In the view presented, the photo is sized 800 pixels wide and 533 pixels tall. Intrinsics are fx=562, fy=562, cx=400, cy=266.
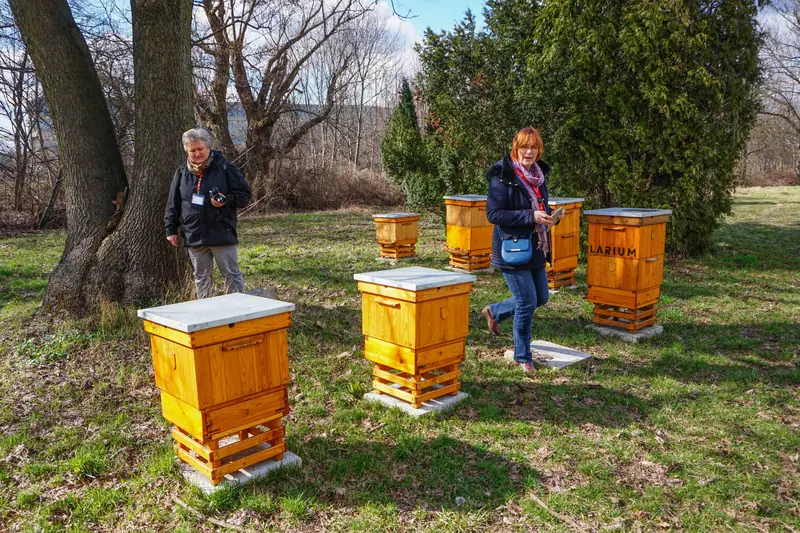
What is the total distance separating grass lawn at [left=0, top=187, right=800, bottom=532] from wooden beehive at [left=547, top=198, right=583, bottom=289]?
3.25ft

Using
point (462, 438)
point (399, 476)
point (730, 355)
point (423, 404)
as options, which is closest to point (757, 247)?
point (730, 355)

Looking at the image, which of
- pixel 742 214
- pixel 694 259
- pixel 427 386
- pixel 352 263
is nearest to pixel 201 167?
pixel 427 386

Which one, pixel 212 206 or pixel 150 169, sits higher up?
pixel 150 169

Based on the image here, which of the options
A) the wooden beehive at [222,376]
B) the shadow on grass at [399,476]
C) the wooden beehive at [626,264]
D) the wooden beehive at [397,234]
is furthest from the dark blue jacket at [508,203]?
the wooden beehive at [397,234]

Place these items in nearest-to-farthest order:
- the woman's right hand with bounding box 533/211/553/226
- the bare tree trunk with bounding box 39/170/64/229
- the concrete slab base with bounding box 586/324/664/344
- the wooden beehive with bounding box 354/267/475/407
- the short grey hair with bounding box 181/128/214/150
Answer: the wooden beehive with bounding box 354/267/475/407
the woman's right hand with bounding box 533/211/553/226
the short grey hair with bounding box 181/128/214/150
the concrete slab base with bounding box 586/324/664/344
the bare tree trunk with bounding box 39/170/64/229

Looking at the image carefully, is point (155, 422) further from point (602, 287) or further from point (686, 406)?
point (602, 287)

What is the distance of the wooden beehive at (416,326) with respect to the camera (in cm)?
410

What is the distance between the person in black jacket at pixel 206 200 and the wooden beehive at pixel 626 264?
12.5 ft

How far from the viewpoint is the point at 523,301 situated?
5.01 meters

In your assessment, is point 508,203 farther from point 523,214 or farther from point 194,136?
point 194,136

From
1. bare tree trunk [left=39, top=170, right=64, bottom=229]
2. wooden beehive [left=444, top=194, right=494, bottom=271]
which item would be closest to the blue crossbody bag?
wooden beehive [left=444, top=194, right=494, bottom=271]

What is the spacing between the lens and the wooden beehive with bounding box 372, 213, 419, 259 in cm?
1010

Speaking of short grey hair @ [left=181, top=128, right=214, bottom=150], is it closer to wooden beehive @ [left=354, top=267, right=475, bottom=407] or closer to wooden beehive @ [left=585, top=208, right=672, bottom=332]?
wooden beehive @ [left=354, top=267, right=475, bottom=407]

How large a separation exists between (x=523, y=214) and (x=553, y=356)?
162 centimetres
